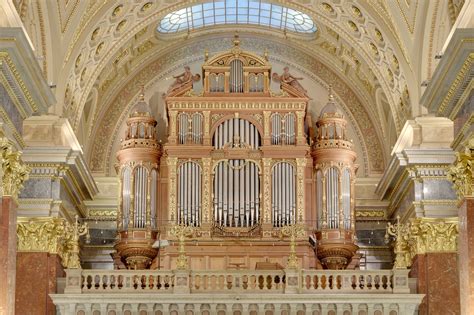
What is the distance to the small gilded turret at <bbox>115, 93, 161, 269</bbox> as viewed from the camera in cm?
3186

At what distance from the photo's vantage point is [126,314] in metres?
28.5

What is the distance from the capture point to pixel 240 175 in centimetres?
3256

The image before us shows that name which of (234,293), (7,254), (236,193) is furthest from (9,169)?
(236,193)

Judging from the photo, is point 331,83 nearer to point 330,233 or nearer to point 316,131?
point 316,131

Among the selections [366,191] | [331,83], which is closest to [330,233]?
[366,191]

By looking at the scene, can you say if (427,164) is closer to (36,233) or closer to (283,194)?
(283,194)

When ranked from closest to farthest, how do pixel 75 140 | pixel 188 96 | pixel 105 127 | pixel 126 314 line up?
pixel 126 314
pixel 75 140
pixel 188 96
pixel 105 127

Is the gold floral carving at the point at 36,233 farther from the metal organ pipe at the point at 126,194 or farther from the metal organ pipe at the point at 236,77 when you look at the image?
the metal organ pipe at the point at 236,77

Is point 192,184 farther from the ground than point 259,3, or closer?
closer

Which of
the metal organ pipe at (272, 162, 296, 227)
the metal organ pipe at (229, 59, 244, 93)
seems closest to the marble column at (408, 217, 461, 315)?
the metal organ pipe at (272, 162, 296, 227)

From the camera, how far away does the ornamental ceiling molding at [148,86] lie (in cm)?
3528

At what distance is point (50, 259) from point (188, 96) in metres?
6.39

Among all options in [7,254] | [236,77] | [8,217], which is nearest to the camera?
[7,254]

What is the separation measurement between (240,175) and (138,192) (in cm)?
267
